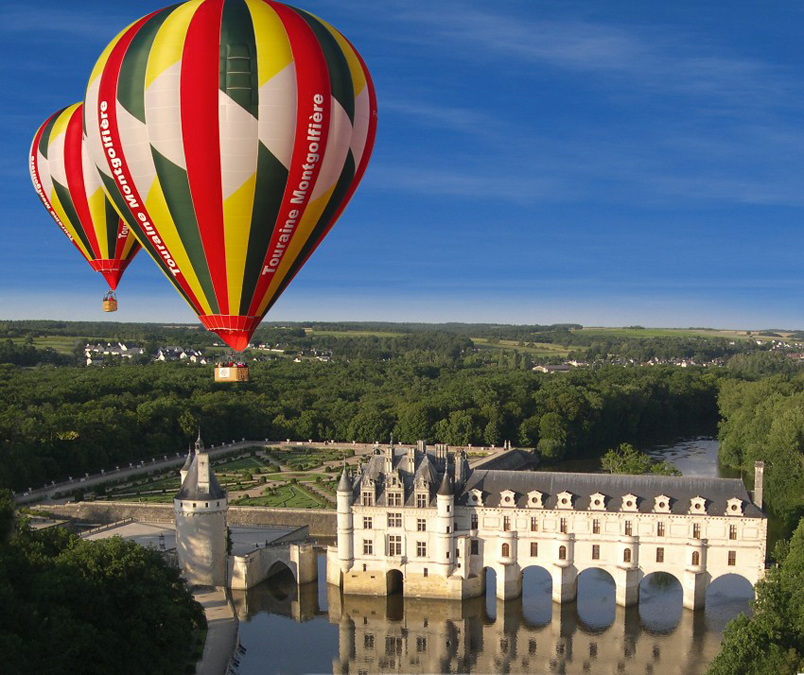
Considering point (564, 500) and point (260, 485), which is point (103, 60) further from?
point (260, 485)

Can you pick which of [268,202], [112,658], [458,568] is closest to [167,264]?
[268,202]

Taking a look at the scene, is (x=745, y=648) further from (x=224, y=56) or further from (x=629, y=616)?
(x=224, y=56)

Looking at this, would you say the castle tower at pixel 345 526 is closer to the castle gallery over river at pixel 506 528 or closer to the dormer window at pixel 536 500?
the castle gallery over river at pixel 506 528

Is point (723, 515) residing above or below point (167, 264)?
below

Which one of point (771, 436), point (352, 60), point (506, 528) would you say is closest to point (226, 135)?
point (352, 60)

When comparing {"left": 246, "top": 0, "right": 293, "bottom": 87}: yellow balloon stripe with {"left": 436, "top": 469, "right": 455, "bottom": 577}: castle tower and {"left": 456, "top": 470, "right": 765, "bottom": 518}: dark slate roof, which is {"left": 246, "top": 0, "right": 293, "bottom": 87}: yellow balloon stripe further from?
{"left": 456, "top": 470, "right": 765, "bottom": 518}: dark slate roof

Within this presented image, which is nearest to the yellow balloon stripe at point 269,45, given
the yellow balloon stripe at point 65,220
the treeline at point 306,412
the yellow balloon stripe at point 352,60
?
the yellow balloon stripe at point 352,60

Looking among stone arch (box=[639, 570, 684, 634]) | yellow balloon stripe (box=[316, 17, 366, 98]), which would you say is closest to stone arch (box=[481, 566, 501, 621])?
stone arch (box=[639, 570, 684, 634])

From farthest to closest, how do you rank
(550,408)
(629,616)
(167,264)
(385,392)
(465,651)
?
(385,392)
(550,408)
(629,616)
(465,651)
(167,264)
